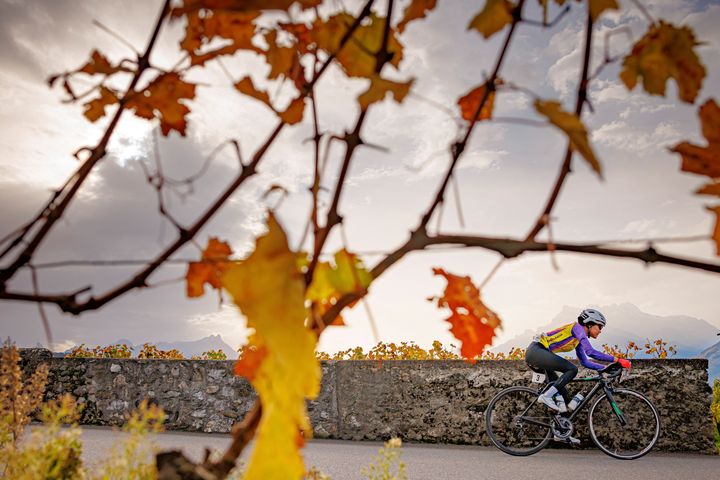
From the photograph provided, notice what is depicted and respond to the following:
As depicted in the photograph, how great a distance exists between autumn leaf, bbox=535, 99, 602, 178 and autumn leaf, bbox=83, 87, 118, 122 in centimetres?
66

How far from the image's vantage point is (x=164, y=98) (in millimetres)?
819

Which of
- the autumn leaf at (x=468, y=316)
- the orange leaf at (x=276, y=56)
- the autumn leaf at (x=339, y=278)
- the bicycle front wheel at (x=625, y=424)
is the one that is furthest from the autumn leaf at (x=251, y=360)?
the bicycle front wheel at (x=625, y=424)

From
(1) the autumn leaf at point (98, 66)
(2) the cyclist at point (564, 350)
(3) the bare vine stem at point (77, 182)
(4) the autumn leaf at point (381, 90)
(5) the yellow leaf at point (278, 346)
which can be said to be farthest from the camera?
(2) the cyclist at point (564, 350)

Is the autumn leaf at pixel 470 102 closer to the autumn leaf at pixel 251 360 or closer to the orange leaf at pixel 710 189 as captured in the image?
the orange leaf at pixel 710 189

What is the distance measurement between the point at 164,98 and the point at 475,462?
15.7 ft

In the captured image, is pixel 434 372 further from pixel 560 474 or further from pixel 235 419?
pixel 235 419

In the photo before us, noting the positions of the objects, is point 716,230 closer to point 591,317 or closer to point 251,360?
point 251,360

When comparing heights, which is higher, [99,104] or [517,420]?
[99,104]

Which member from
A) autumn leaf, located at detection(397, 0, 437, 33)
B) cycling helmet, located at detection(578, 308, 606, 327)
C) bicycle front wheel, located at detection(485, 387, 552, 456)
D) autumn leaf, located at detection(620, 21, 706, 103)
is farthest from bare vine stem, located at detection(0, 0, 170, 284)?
cycling helmet, located at detection(578, 308, 606, 327)

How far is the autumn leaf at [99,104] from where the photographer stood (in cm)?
84

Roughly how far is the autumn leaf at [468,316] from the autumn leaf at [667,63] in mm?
324

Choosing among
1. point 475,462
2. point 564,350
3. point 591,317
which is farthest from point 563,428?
point 475,462

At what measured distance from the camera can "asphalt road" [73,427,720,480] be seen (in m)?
4.33

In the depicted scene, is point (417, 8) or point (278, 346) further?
point (417, 8)
